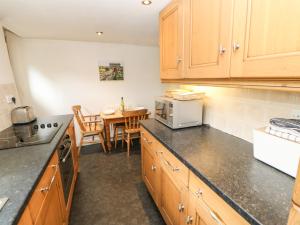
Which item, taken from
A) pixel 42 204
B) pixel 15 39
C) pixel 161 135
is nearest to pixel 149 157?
pixel 161 135

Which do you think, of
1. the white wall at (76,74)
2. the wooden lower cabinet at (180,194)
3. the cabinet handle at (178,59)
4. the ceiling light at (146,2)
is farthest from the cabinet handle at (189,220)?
the white wall at (76,74)

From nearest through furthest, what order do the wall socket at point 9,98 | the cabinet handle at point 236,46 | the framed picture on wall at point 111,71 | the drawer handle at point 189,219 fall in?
the cabinet handle at point 236,46
the drawer handle at point 189,219
the wall socket at point 9,98
the framed picture on wall at point 111,71

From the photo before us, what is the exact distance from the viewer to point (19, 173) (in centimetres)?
95

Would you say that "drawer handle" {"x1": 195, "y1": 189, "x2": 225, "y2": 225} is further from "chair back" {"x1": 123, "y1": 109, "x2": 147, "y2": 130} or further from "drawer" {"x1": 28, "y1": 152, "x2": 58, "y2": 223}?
"chair back" {"x1": 123, "y1": 109, "x2": 147, "y2": 130}

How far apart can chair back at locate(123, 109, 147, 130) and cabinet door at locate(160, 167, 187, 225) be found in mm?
1585

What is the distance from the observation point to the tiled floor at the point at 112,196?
5.46 feet

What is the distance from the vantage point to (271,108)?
3.69 ft

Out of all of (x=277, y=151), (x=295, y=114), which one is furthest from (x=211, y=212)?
(x=295, y=114)

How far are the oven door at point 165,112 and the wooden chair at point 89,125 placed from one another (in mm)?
1559

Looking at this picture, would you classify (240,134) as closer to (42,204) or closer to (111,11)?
(42,204)

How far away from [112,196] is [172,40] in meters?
1.83

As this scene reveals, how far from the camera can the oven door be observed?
162 centimetres

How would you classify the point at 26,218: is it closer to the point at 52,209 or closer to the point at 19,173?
the point at 19,173

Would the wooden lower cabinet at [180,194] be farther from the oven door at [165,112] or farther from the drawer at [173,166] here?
the oven door at [165,112]
